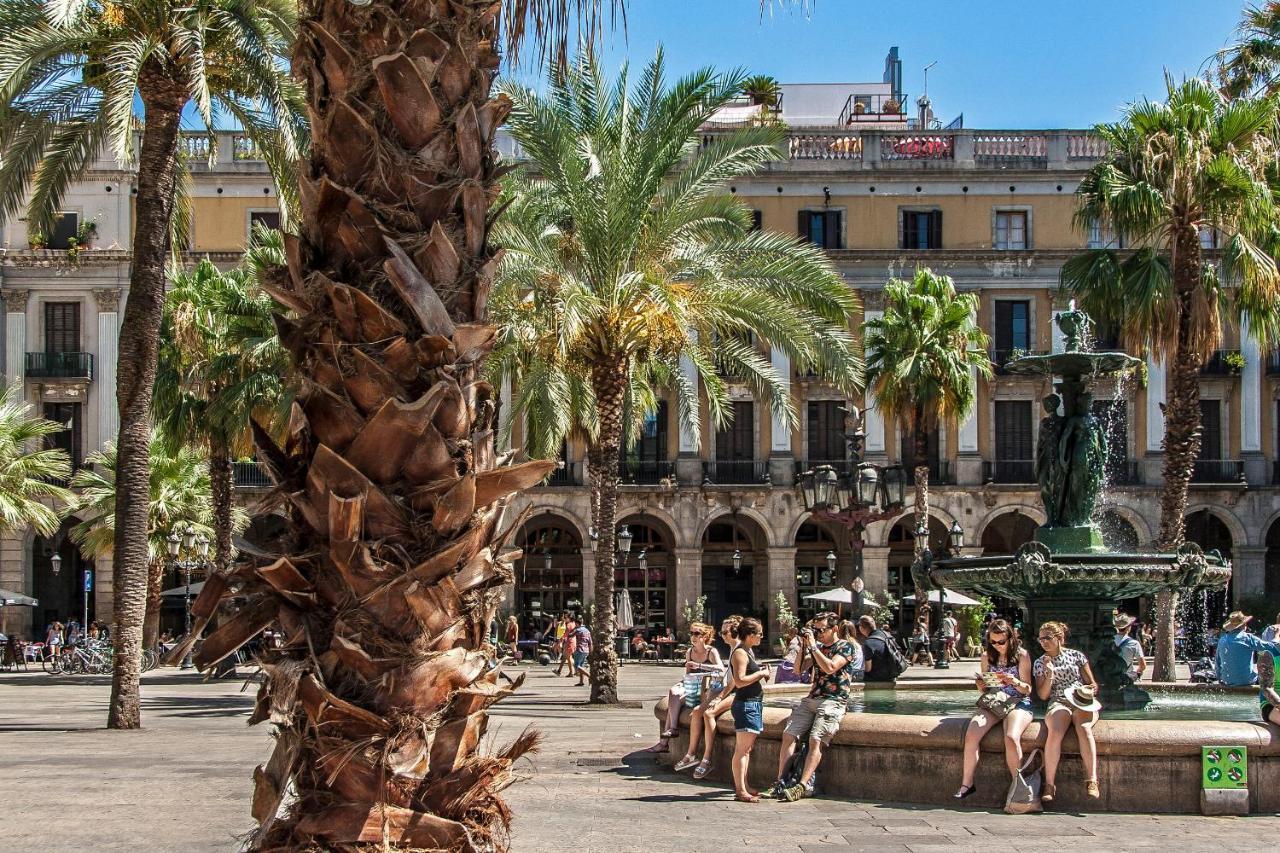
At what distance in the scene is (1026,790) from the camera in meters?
10.4

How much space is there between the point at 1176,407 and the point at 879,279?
23573 millimetres

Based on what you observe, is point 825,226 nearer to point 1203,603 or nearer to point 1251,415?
point 1251,415

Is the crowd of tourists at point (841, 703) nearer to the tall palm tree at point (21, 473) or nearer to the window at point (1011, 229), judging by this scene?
the tall palm tree at point (21, 473)

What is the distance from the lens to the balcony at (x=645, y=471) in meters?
47.7

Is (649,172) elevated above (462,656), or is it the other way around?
(649,172)

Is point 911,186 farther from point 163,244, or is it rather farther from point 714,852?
point 714,852

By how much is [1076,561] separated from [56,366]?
40587 mm

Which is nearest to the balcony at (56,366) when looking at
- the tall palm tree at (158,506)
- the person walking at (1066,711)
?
the tall palm tree at (158,506)

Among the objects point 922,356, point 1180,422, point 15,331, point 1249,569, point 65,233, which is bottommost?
point 1249,569

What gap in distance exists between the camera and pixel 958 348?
36938mm

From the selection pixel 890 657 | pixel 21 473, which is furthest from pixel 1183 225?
pixel 21 473

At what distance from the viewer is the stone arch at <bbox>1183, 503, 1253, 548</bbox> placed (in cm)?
4659

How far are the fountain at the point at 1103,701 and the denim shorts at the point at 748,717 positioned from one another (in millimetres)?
260

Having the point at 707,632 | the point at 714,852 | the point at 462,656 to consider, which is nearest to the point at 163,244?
the point at 707,632
